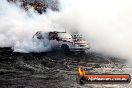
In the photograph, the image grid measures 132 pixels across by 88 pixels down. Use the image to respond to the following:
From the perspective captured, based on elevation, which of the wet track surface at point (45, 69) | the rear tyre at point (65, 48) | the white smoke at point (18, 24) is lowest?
the wet track surface at point (45, 69)

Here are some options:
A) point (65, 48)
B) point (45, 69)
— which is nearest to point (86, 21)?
point (65, 48)

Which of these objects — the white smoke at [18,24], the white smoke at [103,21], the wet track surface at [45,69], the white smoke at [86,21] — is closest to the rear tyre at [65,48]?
the wet track surface at [45,69]

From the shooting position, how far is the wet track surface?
12.9 metres

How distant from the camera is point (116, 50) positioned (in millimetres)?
25312

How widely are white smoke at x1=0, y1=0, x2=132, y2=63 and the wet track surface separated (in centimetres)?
627

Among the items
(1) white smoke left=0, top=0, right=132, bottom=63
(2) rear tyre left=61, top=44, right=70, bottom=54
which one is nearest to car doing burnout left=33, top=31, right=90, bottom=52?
(2) rear tyre left=61, top=44, right=70, bottom=54

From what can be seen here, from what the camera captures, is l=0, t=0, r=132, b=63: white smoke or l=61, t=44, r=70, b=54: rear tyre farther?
l=0, t=0, r=132, b=63: white smoke

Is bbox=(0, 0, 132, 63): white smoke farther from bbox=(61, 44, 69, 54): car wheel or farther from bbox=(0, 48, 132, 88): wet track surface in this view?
bbox=(0, 48, 132, 88): wet track surface

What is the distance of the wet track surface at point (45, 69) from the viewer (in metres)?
12.9

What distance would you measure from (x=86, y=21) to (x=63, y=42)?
1086cm

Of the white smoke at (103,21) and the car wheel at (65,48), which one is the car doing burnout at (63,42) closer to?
the car wheel at (65,48)

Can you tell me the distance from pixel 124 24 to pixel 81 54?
8.61 meters

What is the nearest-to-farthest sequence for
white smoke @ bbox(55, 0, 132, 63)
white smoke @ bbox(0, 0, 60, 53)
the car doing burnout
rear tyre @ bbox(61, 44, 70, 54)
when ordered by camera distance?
the car doing burnout < rear tyre @ bbox(61, 44, 70, 54) < white smoke @ bbox(0, 0, 60, 53) < white smoke @ bbox(55, 0, 132, 63)

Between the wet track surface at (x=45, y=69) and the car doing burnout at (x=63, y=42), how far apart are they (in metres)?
0.84
